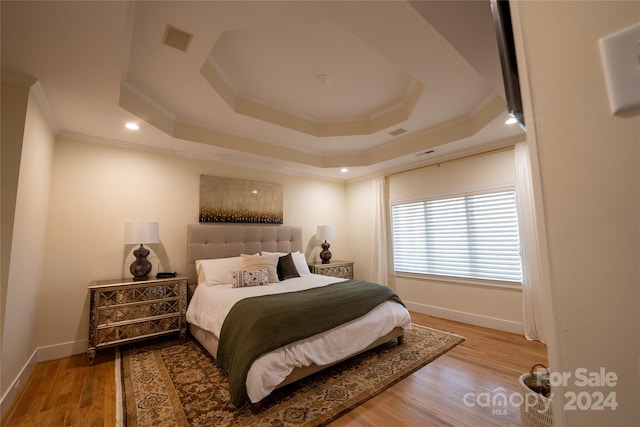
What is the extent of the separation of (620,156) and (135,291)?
140 inches

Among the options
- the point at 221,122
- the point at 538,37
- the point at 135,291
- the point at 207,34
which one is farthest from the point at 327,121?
the point at 538,37

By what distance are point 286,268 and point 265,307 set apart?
1561 mm

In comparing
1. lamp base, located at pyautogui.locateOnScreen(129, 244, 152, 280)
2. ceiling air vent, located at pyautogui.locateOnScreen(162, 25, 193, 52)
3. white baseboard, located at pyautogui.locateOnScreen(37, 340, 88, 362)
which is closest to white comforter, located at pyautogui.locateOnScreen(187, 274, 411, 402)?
lamp base, located at pyautogui.locateOnScreen(129, 244, 152, 280)

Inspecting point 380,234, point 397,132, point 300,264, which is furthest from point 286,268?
point 397,132

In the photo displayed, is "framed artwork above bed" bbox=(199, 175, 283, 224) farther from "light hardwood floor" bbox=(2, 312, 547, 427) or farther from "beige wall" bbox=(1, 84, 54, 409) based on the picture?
"light hardwood floor" bbox=(2, 312, 547, 427)

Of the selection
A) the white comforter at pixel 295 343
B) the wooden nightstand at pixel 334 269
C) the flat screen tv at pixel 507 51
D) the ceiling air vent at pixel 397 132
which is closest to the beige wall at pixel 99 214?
the white comforter at pixel 295 343

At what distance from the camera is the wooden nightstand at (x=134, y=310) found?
262 cm

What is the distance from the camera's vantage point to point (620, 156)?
0.35 meters

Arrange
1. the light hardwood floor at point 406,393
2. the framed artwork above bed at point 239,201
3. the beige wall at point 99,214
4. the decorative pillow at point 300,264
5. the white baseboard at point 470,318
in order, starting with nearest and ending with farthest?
the light hardwood floor at point 406,393 → the beige wall at point 99,214 → the white baseboard at point 470,318 → the framed artwork above bed at point 239,201 → the decorative pillow at point 300,264

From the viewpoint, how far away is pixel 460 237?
3906 millimetres

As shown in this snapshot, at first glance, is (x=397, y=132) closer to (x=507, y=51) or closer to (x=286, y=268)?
(x=286, y=268)

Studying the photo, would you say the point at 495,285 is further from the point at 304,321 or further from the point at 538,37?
the point at 538,37

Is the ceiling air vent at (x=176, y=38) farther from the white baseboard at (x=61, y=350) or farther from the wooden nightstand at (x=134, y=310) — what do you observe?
the white baseboard at (x=61, y=350)

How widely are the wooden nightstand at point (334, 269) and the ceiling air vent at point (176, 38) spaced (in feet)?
11.3
